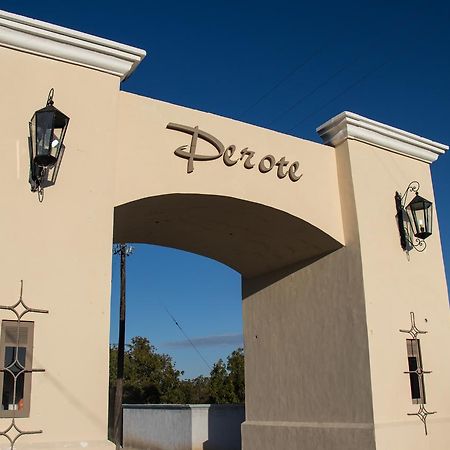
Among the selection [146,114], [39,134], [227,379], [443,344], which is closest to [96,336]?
[39,134]

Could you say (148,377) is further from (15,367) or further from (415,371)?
(15,367)

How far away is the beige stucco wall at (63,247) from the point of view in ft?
19.0

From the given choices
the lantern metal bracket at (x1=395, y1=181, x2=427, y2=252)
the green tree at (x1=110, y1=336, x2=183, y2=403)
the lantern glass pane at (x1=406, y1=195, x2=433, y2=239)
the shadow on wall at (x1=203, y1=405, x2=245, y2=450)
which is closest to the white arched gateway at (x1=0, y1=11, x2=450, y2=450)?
the lantern metal bracket at (x1=395, y1=181, x2=427, y2=252)

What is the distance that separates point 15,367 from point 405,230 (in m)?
5.79

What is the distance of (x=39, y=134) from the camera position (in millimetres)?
6082

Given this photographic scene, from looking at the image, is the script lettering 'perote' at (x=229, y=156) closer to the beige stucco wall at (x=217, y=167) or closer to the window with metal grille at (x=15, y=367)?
the beige stucco wall at (x=217, y=167)

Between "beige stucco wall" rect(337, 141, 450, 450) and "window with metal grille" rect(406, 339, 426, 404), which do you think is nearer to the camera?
"beige stucco wall" rect(337, 141, 450, 450)

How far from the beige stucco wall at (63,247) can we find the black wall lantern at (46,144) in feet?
0.28

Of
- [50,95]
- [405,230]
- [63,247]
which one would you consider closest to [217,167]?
[50,95]

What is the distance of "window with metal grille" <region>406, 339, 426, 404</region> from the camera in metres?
8.52

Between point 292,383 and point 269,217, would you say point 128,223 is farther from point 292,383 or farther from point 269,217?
point 292,383

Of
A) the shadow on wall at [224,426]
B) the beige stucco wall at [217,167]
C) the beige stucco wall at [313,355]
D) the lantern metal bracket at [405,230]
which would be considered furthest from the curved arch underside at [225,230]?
the shadow on wall at [224,426]

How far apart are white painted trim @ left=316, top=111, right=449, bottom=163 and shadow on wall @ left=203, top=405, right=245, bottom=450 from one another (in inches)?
→ 268

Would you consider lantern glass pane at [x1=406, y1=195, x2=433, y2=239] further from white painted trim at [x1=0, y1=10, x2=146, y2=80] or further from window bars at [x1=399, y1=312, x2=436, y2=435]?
white painted trim at [x1=0, y1=10, x2=146, y2=80]
